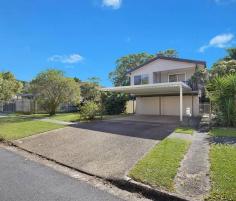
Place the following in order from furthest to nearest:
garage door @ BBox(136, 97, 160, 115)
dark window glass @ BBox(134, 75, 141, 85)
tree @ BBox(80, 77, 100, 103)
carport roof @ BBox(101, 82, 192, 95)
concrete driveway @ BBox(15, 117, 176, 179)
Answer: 1. tree @ BBox(80, 77, 100, 103)
2. dark window glass @ BBox(134, 75, 141, 85)
3. garage door @ BBox(136, 97, 160, 115)
4. carport roof @ BBox(101, 82, 192, 95)
5. concrete driveway @ BBox(15, 117, 176, 179)

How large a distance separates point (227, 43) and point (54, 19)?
25401 mm

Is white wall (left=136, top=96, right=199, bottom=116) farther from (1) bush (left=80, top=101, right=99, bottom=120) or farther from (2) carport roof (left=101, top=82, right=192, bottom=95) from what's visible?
(1) bush (left=80, top=101, right=99, bottom=120)

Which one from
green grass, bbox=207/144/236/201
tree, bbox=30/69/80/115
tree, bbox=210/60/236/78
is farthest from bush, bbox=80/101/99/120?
green grass, bbox=207/144/236/201

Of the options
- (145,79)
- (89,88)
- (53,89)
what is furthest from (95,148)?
(89,88)

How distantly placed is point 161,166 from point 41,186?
10.4ft

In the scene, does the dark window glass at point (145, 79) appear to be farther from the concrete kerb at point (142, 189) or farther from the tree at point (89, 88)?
the concrete kerb at point (142, 189)

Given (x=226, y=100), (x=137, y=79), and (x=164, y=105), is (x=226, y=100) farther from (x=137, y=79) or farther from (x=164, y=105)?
(x=137, y=79)

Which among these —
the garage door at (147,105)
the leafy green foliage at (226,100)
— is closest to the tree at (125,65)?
the garage door at (147,105)

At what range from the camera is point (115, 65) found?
1734 inches

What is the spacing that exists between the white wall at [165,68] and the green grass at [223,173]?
14635mm

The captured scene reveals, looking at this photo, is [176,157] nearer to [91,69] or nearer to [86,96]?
[86,96]

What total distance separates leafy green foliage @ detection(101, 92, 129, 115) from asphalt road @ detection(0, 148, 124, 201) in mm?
18403

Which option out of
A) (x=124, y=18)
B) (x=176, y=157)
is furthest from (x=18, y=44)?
(x=176, y=157)

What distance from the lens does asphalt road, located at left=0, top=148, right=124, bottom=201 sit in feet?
15.0
